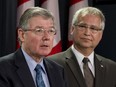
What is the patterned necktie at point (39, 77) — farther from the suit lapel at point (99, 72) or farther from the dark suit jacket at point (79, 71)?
the suit lapel at point (99, 72)

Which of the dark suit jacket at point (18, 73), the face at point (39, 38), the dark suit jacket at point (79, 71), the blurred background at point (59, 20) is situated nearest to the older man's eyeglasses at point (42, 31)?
the face at point (39, 38)

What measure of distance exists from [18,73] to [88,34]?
741 millimetres

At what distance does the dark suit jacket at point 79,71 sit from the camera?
2613 millimetres

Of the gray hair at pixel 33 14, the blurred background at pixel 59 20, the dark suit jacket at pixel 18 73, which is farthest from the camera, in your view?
the blurred background at pixel 59 20

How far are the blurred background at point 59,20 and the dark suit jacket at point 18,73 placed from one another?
46.3 inches

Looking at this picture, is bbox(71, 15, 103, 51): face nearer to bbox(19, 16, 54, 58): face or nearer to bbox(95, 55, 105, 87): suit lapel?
bbox(95, 55, 105, 87): suit lapel

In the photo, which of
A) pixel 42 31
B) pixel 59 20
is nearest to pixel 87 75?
pixel 42 31

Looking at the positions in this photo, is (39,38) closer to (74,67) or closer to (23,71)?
(23,71)

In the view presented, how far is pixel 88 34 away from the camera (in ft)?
8.76

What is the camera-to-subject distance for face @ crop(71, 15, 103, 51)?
2.67 meters

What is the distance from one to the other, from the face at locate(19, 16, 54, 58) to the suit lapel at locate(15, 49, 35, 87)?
7 cm

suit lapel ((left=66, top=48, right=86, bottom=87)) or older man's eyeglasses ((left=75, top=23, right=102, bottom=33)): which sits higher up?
older man's eyeglasses ((left=75, top=23, right=102, bottom=33))

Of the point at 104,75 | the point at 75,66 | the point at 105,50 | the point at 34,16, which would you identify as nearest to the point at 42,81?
the point at 34,16

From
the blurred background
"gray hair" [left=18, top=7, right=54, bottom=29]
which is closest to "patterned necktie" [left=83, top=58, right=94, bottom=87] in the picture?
"gray hair" [left=18, top=7, right=54, bottom=29]
